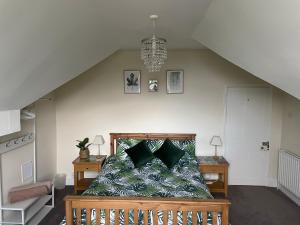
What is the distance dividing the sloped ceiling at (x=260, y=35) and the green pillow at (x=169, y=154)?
1.70m

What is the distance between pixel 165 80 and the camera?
14.0 feet

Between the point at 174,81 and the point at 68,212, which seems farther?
the point at 174,81

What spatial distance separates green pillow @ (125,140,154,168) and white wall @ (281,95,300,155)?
235 centimetres

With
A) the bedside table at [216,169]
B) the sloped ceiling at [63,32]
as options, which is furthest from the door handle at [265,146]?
the sloped ceiling at [63,32]

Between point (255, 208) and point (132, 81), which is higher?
point (132, 81)

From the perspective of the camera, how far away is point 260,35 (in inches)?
74.1

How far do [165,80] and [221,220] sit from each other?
272cm

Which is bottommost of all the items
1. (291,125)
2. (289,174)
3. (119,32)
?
(289,174)

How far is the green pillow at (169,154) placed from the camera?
360cm

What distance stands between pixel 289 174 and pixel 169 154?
2004 millimetres

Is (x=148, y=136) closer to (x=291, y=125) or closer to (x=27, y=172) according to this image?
(x=27, y=172)

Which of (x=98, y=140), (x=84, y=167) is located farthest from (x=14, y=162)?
(x=98, y=140)

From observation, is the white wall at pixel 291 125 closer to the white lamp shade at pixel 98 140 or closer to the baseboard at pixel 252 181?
the baseboard at pixel 252 181

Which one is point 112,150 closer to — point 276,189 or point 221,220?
point 221,220
